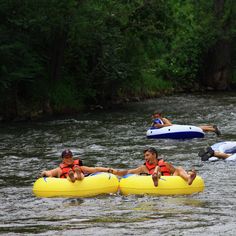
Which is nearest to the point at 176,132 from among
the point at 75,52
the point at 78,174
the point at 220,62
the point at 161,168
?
the point at 161,168

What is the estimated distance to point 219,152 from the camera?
15.5m

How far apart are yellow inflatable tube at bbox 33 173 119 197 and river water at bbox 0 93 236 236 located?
15 centimetres

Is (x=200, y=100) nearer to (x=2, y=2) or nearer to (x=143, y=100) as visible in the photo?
(x=143, y=100)

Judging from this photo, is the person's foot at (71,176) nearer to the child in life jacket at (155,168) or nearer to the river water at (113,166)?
the river water at (113,166)

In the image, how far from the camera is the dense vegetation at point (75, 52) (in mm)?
23891

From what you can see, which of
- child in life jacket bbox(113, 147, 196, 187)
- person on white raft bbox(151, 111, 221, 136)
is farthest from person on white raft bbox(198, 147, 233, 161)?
person on white raft bbox(151, 111, 221, 136)

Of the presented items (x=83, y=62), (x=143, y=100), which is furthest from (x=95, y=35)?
(x=143, y=100)

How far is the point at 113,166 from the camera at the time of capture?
14.9 meters

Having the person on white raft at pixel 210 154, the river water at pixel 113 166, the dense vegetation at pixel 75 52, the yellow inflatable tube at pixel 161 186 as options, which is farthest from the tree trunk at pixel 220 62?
the yellow inflatable tube at pixel 161 186

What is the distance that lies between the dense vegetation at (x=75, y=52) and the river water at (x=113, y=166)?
1.32m

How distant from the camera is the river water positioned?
9.41m

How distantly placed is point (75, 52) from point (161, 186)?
647 inches

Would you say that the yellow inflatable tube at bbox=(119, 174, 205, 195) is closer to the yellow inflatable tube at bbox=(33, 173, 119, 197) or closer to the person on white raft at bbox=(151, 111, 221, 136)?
the yellow inflatable tube at bbox=(33, 173, 119, 197)

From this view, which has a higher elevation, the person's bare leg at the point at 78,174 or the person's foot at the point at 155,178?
the person's bare leg at the point at 78,174
